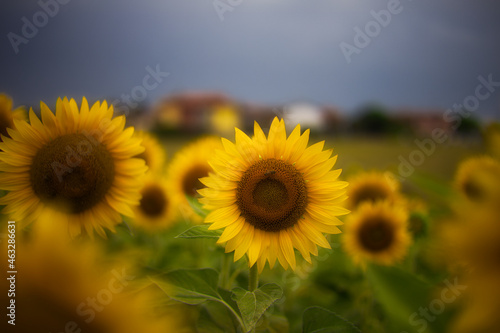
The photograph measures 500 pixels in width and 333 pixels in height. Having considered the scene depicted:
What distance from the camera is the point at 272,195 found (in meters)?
0.99

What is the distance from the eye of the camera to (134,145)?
1086 mm

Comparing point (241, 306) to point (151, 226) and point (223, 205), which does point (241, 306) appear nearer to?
point (223, 205)

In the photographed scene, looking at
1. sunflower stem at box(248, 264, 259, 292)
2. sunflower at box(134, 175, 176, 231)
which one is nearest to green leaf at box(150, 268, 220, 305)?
sunflower stem at box(248, 264, 259, 292)

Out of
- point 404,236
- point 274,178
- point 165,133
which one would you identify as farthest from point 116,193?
point 165,133

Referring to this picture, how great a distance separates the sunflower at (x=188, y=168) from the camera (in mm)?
2014

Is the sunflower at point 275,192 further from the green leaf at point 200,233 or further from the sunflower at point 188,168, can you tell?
the sunflower at point 188,168

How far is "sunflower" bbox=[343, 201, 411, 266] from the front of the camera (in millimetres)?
1869

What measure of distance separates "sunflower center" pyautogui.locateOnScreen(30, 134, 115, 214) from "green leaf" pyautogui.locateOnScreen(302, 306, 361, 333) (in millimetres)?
783

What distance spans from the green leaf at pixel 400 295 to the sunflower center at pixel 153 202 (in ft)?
4.94

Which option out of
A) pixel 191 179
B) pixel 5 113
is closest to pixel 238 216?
pixel 5 113

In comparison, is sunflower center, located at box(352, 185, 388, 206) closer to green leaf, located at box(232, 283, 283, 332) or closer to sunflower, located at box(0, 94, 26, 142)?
green leaf, located at box(232, 283, 283, 332)

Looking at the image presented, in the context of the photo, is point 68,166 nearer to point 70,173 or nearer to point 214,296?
point 70,173

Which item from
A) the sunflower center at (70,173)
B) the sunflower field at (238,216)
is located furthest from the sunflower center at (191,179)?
the sunflower center at (70,173)

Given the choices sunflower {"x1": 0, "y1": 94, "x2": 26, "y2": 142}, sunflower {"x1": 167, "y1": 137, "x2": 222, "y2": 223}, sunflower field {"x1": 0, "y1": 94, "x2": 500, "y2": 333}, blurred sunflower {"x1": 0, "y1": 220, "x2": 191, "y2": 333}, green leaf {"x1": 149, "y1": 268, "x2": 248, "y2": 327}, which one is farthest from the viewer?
sunflower {"x1": 167, "y1": 137, "x2": 222, "y2": 223}
